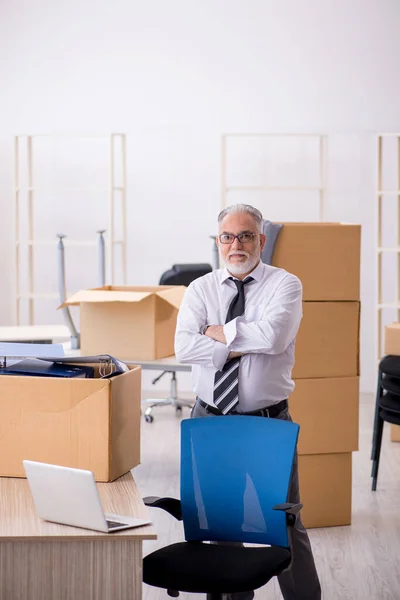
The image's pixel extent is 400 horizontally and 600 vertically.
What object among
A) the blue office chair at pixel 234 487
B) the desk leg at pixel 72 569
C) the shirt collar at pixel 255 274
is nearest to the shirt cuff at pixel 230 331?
the shirt collar at pixel 255 274

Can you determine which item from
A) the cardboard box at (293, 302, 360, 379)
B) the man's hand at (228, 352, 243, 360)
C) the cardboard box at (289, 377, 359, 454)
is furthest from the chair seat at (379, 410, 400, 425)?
the man's hand at (228, 352, 243, 360)

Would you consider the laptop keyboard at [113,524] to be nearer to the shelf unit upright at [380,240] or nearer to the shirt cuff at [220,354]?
the shirt cuff at [220,354]

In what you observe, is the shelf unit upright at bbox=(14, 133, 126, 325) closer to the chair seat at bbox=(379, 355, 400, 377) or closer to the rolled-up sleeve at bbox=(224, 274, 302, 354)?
the chair seat at bbox=(379, 355, 400, 377)

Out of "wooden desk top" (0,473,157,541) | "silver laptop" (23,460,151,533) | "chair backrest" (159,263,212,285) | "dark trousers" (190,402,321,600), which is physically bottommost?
"dark trousers" (190,402,321,600)

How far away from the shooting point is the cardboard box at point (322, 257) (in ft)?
13.2

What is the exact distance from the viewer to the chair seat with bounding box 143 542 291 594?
7.72ft

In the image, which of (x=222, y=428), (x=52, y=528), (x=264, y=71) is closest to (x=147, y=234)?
(x=264, y=71)

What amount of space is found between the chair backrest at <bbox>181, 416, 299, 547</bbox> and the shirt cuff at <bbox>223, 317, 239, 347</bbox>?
0.43 m

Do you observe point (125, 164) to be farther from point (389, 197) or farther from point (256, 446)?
point (256, 446)

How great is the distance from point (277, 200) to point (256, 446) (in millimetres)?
5149

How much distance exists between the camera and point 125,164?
774 centimetres

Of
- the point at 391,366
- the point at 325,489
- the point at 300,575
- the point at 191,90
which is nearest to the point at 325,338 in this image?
the point at 325,489

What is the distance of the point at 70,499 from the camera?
2.14m

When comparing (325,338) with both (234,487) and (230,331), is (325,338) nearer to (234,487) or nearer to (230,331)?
(230,331)
